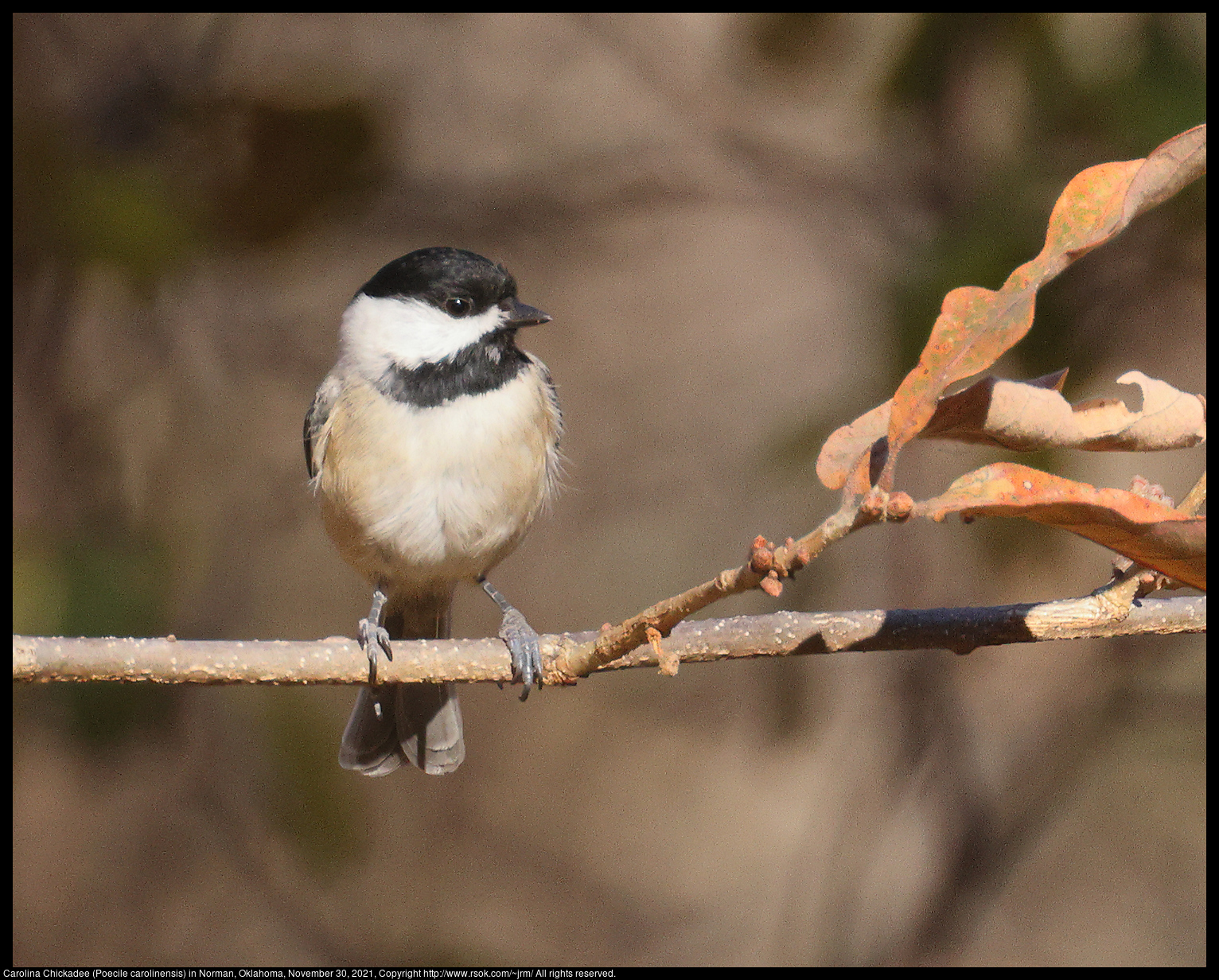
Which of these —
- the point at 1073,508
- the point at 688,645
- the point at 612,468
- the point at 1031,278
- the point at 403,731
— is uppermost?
the point at 1031,278

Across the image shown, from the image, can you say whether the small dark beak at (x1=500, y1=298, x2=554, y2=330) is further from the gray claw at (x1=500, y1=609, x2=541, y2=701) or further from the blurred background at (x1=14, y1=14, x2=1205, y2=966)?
the gray claw at (x1=500, y1=609, x2=541, y2=701)

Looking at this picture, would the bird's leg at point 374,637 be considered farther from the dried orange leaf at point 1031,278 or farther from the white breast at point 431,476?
the dried orange leaf at point 1031,278

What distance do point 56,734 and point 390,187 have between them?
2.06 metres

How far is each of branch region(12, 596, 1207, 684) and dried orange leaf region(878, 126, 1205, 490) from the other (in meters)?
0.57

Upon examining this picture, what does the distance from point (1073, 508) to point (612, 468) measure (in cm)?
298

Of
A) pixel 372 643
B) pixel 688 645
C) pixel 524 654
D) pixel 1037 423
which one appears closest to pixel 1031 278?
pixel 1037 423

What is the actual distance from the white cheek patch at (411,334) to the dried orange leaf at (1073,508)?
5.94ft

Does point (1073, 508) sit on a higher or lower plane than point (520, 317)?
higher

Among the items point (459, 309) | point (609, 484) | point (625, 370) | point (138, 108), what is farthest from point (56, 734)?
point (625, 370)

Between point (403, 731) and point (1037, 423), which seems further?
point (403, 731)

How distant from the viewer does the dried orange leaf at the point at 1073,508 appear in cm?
95

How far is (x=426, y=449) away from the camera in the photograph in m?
2.48

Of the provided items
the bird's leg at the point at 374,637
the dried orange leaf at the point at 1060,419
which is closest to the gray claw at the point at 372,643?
the bird's leg at the point at 374,637

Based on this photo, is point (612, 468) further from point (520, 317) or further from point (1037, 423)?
point (1037, 423)
